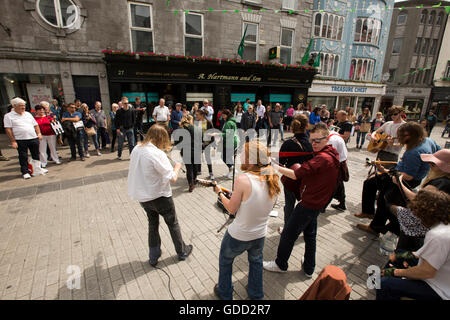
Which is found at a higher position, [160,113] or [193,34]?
[193,34]

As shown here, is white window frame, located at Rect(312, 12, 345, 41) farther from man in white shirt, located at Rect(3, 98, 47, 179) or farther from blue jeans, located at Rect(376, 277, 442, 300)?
blue jeans, located at Rect(376, 277, 442, 300)

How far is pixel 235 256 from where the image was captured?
90.4 inches

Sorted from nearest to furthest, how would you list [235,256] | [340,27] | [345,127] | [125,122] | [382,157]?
[235,256] → [382,157] → [345,127] → [125,122] → [340,27]

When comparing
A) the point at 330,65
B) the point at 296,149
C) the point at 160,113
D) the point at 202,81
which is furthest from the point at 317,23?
the point at 296,149

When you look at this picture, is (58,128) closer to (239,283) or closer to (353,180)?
(239,283)

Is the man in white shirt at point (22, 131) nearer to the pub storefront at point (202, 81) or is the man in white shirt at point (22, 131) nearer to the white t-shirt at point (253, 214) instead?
the pub storefront at point (202, 81)

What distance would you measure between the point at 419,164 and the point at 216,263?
3.37 meters

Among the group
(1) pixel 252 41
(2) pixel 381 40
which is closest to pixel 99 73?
(1) pixel 252 41

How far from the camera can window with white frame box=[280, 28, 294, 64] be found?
1483 cm

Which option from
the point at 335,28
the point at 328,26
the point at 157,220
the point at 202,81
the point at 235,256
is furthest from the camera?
the point at 335,28

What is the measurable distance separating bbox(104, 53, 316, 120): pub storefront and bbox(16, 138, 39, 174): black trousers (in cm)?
535

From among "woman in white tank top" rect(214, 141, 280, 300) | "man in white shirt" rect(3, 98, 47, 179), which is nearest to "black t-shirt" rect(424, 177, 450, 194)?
"woman in white tank top" rect(214, 141, 280, 300)

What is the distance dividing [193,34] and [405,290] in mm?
13594

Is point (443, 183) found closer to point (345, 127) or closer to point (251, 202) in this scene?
point (251, 202)
